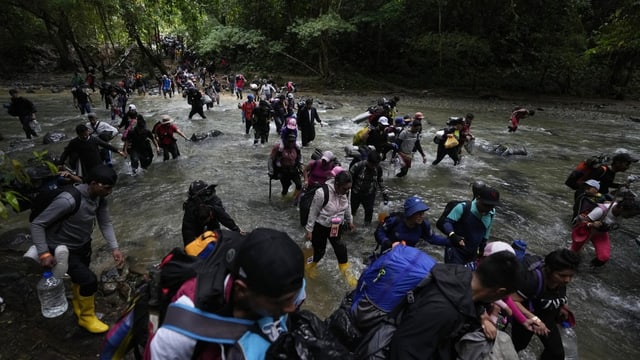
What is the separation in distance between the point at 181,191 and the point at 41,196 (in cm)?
496

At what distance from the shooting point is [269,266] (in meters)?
1.37

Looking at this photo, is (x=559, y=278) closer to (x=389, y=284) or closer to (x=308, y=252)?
(x=389, y=284)

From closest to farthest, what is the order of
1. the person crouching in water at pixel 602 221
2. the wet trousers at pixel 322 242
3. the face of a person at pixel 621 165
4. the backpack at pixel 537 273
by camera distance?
1. the backpack at pixel 537 273
2. the person crouching in water at pixel 602 221
3. the wet trousers at pixel 322 242
4. the face of a person at pixel 621 165

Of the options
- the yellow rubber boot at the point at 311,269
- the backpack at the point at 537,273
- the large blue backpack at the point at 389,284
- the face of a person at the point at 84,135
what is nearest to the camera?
the large blue backpack at the point at 389,284

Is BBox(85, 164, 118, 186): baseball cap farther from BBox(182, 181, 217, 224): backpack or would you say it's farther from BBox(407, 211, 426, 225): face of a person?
BBox(407, 211, 426, 225): face of a person

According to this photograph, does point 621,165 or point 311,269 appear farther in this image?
point 621,165

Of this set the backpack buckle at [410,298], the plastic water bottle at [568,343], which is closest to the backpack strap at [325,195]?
the backpack buckle at [410,298]

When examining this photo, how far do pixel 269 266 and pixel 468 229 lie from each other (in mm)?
3488

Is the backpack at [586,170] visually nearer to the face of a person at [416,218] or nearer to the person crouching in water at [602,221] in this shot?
the person crouching in water at [602,221]

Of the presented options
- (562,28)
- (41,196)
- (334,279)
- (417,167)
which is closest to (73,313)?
(41,196)

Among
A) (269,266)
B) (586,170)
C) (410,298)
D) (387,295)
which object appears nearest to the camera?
(269,266)

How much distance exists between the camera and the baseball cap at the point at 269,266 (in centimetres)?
136

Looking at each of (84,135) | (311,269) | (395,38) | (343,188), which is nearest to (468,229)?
(343,188)

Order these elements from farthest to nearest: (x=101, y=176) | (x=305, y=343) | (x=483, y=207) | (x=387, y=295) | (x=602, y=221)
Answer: (x=602, y=221) < (x=483, y=207) < (x=101, y=176) < (x=387, y=295) < (x=305, y=343)
